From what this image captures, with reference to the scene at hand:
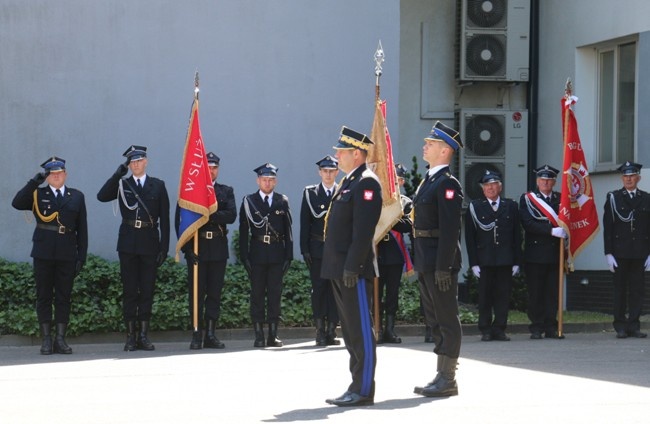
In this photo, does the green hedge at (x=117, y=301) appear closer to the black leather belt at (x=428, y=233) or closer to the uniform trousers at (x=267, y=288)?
the uniform trousers at (x=267, y=288)

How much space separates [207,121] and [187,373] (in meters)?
6.88

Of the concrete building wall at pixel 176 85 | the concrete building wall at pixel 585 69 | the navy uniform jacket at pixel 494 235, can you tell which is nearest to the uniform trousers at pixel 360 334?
the navy uniform jacket at pixel 494 235

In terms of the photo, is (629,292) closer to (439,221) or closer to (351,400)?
(439,221)

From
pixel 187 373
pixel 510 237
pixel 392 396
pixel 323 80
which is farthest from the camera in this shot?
pixel 323 80

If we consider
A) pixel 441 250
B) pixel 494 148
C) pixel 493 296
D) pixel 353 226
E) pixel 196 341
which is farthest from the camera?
pixel 494 148

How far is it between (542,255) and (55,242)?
6.07 m

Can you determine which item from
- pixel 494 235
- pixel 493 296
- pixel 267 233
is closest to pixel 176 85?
pixel 267 233

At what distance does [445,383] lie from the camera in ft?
31.7

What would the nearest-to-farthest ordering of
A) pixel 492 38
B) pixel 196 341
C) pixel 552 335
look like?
pixel 196 341 < pixel 552 335 < pixel 492 38

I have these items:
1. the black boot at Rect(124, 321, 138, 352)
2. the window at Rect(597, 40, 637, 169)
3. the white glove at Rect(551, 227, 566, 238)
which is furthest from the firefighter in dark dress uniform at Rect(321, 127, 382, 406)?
the window at Rect(597, 40, 637, 169)

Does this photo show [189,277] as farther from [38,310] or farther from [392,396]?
[392,396]

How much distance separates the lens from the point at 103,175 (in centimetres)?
1720

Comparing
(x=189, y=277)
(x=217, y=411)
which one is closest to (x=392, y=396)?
(x=217, y=411)

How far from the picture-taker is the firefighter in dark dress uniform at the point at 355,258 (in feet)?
30.0
